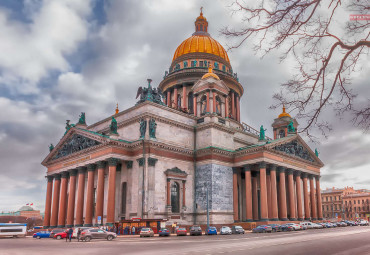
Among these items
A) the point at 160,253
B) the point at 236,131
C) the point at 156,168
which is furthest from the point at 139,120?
the point at 160,253

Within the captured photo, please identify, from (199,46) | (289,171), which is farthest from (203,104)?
(199,46)

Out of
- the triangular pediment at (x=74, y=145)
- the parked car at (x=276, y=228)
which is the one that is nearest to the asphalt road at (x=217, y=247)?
the parked car at (x=276, y=228)

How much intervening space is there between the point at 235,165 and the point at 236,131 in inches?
395

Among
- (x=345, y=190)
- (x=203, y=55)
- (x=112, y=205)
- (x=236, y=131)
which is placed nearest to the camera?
(x=112, y=205)

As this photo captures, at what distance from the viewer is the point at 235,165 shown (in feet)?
170

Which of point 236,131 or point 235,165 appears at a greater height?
point 236,131

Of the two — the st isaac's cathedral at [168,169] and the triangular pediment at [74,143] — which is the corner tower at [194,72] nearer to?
the st isaac's cathedral at [168,169]

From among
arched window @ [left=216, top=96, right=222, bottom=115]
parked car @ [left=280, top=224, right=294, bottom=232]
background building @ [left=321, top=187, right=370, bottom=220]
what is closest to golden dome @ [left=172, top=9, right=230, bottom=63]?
arched window @ [left=216, top=96, right=222, bottom=115]

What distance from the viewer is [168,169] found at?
46.2 meters

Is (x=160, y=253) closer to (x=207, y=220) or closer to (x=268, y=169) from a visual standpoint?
(x=207, y=220)

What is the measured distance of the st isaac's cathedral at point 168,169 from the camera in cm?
4419

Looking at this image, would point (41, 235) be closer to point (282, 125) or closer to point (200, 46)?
point (200, 46)

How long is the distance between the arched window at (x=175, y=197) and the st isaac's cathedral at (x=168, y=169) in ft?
0.44

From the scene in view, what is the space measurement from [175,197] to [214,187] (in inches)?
219
